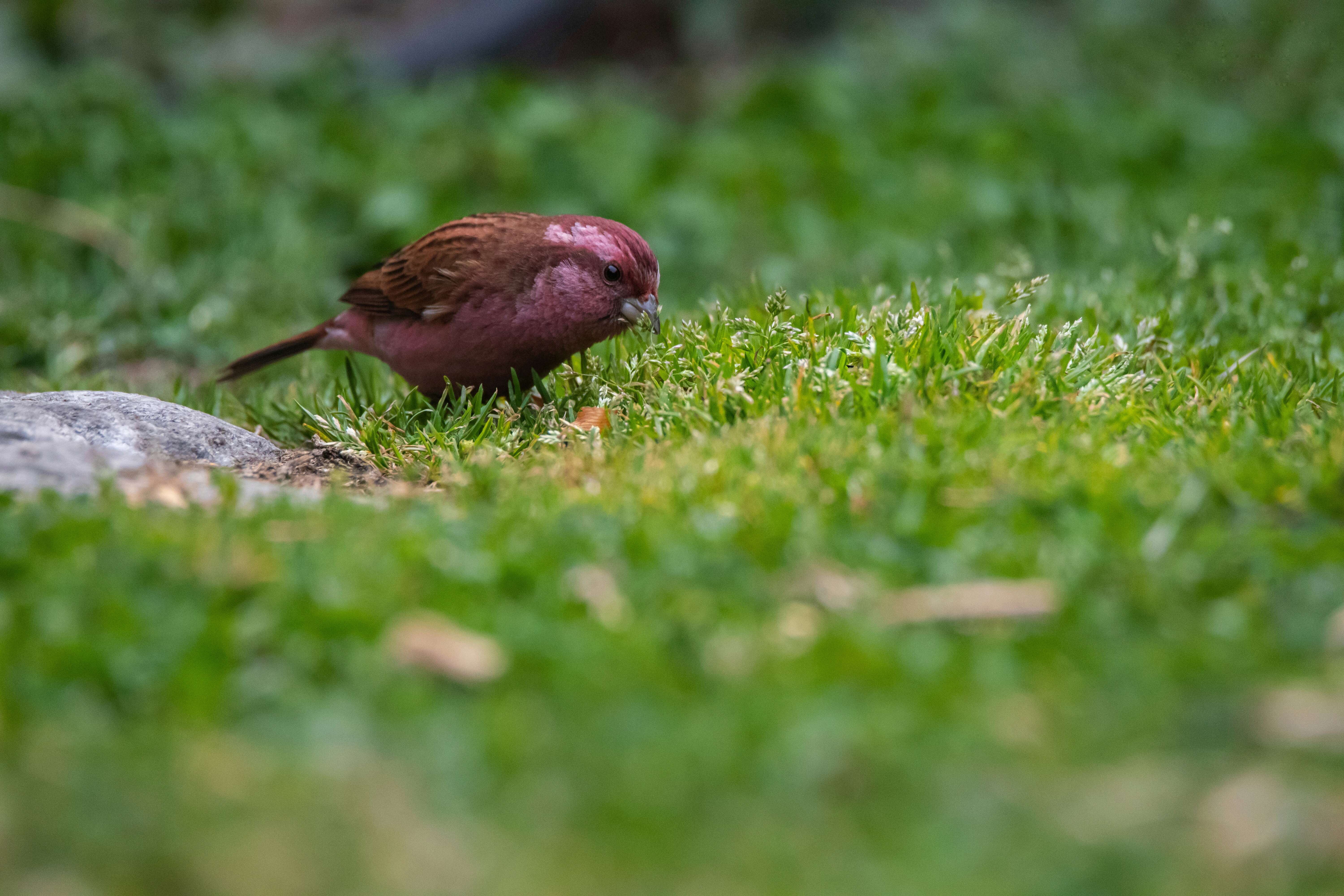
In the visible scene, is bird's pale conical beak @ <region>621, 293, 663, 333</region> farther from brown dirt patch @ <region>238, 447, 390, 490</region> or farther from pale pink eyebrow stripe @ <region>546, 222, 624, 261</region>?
brown dirt patch @ <region>238, 447, 390, 490</region>

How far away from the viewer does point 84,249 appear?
25.3 ft

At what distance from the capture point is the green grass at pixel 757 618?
221cm

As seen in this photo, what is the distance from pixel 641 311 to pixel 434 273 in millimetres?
848

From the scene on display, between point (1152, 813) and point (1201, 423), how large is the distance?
2.08 m

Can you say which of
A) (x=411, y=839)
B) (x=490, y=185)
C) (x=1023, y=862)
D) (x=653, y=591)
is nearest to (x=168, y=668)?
(x=411, y=839)

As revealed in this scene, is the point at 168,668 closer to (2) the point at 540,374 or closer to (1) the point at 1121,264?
(2) the point at 540,374

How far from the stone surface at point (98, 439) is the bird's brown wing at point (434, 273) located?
31.4 inches

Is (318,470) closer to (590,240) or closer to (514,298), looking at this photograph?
(514,298)

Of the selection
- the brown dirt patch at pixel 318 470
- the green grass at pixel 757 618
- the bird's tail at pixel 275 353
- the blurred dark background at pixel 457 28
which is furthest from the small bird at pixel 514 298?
the blurred dark background at pixel 457 28

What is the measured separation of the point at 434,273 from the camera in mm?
4930

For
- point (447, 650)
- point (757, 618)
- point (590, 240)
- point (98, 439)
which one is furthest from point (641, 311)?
point (447, 650)

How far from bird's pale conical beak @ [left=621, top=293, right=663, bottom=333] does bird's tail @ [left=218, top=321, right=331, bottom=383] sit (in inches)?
62.1

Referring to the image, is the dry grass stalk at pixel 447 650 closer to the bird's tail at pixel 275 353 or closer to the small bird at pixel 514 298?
the small bird at pixel 514 298

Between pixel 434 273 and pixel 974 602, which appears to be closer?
pixel 974 602
